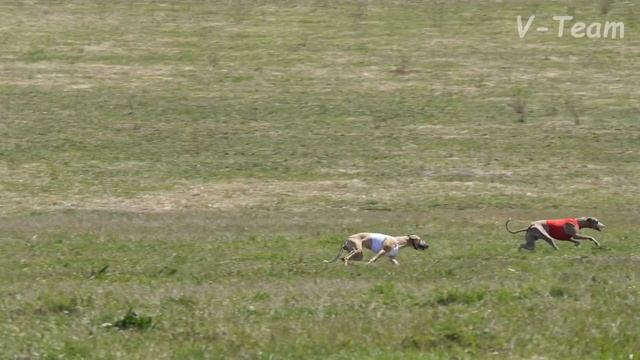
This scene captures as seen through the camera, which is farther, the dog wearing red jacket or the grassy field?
the dog wearing red jacket

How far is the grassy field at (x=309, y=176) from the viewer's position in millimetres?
12227

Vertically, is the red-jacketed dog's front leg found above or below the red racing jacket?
below

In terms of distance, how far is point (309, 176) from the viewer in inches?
1099

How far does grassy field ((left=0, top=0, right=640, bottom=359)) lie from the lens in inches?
481

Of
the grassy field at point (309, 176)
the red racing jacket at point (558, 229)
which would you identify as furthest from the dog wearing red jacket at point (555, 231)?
the grassy field at point (309, 176)

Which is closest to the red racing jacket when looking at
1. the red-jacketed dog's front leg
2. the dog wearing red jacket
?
the dog wearing red jacket

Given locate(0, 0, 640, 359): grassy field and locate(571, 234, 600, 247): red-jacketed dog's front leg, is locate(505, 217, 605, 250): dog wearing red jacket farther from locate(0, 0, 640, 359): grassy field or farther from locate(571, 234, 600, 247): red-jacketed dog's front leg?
locate(0, 0, 640, 359): grassy field

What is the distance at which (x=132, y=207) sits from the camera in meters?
25.9

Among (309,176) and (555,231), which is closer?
(555,231)

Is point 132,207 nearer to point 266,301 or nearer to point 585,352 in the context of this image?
point 266,301

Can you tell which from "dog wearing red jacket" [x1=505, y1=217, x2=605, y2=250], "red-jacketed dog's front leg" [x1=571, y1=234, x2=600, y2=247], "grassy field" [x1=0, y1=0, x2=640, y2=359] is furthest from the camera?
"red-jacketed dog's front leg" [x1=571, y1=234, x2=600, y2=247]

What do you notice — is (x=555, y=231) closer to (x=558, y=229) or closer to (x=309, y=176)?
(x=558, y=229)

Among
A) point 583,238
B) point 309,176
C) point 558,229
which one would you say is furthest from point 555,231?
point 309,176

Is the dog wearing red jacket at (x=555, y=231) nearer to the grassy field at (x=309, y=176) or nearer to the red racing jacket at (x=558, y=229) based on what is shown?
the red racing jacket at (x=558, y=229)
